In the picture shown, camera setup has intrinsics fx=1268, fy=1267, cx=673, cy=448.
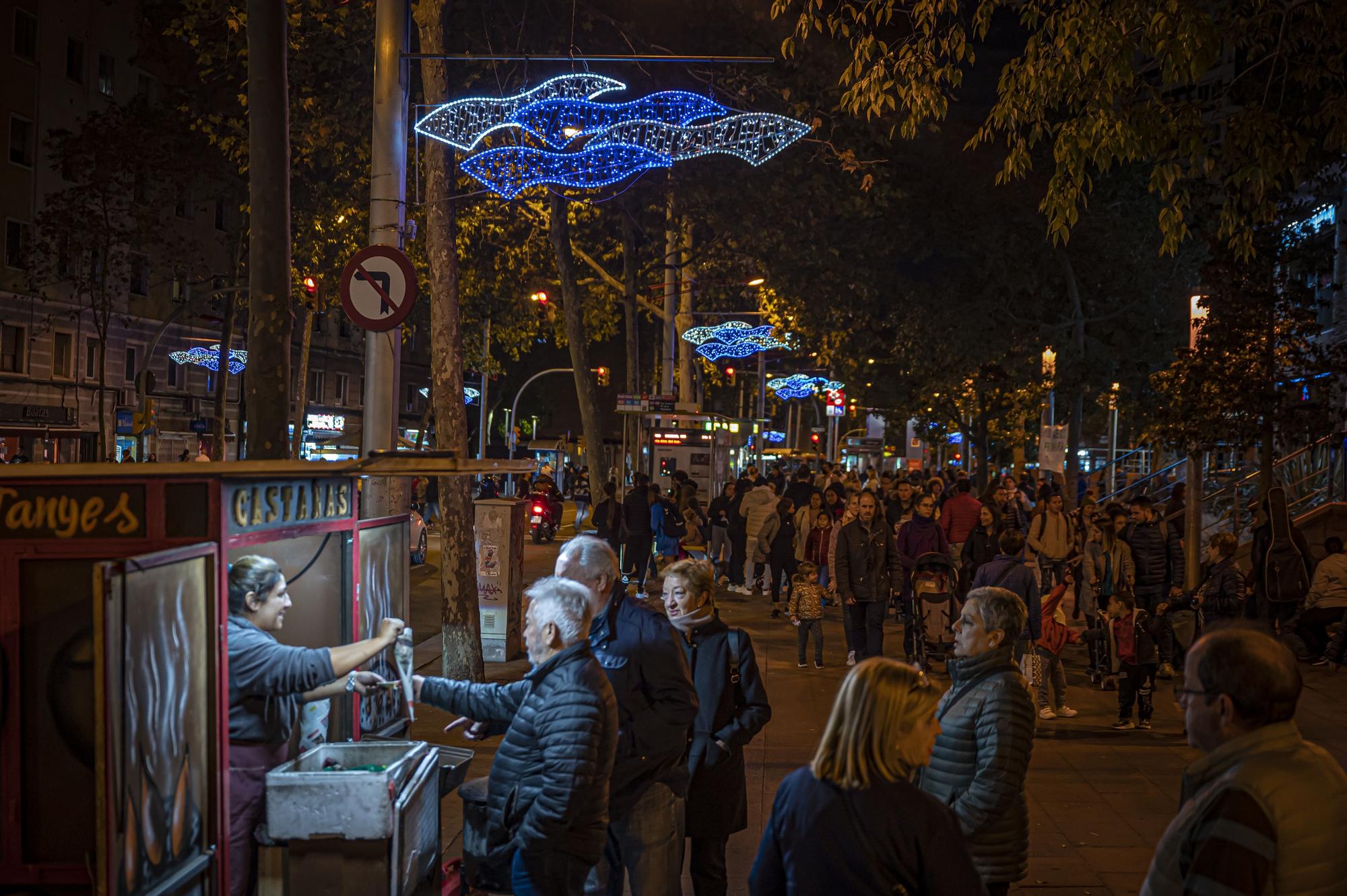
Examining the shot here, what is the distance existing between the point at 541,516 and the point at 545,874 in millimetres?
26951

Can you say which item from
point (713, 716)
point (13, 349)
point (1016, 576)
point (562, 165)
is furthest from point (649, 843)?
point (13, 349)

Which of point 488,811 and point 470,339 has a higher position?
point 470,339

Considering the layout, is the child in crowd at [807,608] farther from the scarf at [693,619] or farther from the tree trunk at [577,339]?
the tree trunk at [577,339]

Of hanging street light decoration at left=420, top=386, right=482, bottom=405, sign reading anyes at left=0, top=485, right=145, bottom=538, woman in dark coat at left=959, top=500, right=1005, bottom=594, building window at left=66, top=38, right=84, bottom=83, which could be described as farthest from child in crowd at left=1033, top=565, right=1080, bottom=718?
hanging street light decoration at left=420, top=386, right=482, bottom=405

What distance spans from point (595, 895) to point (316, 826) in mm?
1255

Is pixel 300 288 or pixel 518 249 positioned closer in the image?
pixel 518 249

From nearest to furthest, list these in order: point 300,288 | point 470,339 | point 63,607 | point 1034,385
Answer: point 63,607 < point 300,288 < point 1034,385 < point 470,339

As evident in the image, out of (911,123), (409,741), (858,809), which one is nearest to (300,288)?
(911,123)

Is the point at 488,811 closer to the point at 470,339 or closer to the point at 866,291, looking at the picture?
the point at 866,291

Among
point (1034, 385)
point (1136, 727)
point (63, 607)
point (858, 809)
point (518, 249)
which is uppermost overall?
point (518, 249)

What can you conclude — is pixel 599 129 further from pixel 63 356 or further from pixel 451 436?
pixel 63 356

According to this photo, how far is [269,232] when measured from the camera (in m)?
7.82

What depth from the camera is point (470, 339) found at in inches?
2002

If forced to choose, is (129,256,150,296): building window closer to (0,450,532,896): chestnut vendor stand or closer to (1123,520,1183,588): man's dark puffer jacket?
(1123,520,1183,588): man's dark puffer jacket
